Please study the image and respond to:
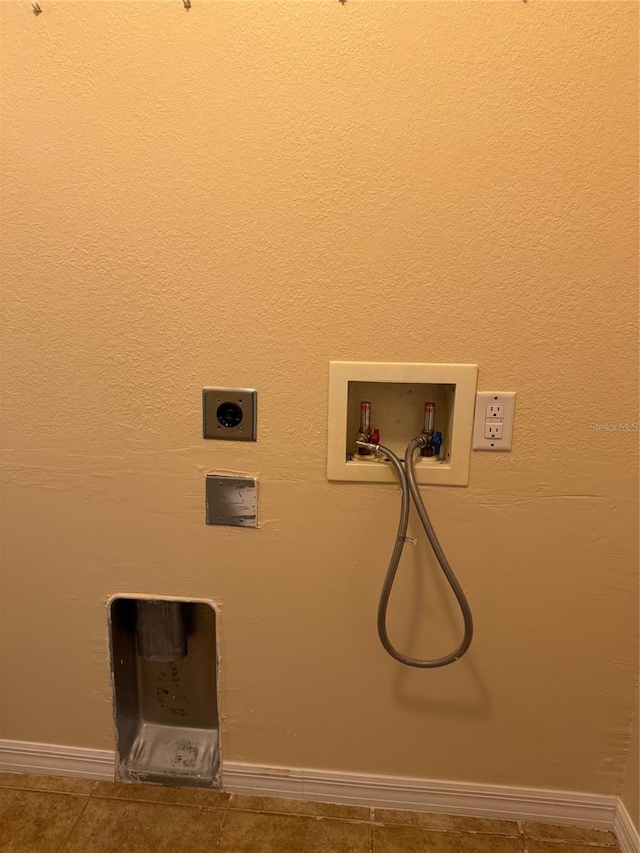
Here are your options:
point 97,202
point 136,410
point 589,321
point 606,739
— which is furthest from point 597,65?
point 606,739

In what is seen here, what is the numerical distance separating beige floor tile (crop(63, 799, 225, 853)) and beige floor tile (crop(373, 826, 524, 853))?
405 mm

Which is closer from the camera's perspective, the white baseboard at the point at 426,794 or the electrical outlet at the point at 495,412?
the electrical outlet at the point at 495,412

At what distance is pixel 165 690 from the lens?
4.45 feet

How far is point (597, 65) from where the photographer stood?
92 centimetres

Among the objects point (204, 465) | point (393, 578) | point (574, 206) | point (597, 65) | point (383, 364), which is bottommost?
point (393, 578)

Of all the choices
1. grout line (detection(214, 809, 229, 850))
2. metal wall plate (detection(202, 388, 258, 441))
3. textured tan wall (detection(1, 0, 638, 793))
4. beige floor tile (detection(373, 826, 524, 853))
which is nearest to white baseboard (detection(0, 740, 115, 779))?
textured tan wall (detection(1, 0, 638, 793))

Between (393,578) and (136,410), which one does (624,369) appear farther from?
(136,410)

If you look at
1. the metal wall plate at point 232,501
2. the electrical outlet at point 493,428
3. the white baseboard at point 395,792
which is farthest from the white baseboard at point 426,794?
the electrical outlet at point 493,428

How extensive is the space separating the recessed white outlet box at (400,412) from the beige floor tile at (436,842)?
0.87 metres

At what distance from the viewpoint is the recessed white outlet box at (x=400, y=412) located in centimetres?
103

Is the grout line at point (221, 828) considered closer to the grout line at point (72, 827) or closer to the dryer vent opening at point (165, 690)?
the dryer vent opening at point (165, 690)

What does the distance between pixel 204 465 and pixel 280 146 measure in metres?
0.71

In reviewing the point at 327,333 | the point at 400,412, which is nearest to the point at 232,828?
the point at 400,412

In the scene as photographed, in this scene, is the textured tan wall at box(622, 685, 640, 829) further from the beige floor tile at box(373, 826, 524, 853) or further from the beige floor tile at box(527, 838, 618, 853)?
the beige floor tile at box(373, 826, 524, 853)
